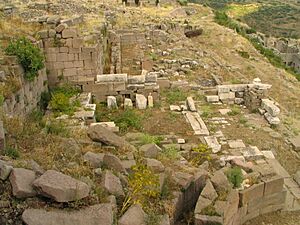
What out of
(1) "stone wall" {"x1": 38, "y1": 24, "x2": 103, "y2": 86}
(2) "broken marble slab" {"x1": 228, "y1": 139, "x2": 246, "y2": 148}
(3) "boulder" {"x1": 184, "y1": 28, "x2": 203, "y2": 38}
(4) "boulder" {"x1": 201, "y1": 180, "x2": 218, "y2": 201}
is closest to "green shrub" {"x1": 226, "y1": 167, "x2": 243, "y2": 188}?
(4) "boulder" {"x1": 201, "y1": 180, "x2": 218, "y2": 201}

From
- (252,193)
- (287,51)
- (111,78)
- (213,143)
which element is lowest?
(287,51)

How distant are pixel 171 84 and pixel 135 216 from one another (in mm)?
9150

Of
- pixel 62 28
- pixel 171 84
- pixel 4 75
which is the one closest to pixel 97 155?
pixel 4 75

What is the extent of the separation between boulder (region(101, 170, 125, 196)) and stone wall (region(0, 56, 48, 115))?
3.91 m

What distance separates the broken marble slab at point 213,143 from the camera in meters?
9.93

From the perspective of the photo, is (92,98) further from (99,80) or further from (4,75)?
(4,75)

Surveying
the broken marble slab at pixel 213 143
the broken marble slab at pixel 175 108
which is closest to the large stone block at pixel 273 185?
the broken marble slab at pixel 213 143

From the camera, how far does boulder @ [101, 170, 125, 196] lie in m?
5.86

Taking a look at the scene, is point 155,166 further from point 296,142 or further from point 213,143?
point 296,142

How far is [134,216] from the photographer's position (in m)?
5.64

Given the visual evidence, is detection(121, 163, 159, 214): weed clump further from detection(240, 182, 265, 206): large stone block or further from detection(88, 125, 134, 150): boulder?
detection(240, 182, 265, 206): large stone block

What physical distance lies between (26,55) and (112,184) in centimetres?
597

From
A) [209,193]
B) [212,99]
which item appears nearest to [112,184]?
[209,193]

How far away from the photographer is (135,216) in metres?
5.65
